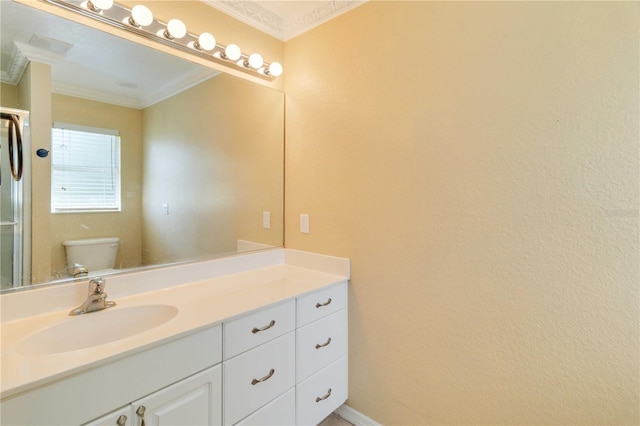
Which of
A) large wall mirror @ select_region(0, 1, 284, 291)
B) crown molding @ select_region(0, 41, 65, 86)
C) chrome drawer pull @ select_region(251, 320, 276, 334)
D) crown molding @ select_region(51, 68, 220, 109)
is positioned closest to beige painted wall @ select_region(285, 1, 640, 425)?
large wall mirror @ select_region(0, 1, 284, 291)

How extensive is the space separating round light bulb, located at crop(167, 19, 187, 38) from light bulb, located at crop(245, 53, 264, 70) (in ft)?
1.26

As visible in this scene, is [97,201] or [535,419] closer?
[535,419]

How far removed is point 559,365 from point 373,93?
1.40 metres

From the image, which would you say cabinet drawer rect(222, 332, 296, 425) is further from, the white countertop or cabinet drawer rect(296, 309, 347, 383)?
the white countertop

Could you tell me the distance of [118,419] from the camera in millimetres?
857

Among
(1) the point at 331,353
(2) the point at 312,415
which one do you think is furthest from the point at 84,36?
(2) the point at 312,415

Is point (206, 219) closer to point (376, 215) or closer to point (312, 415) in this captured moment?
point (376, 215)

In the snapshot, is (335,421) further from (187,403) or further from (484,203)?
(484,203)

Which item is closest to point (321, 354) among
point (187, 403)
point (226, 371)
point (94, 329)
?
point (226, 371)

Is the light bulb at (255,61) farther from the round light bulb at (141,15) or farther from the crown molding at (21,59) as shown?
the crown molding at (21,59)

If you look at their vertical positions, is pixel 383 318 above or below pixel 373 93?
below

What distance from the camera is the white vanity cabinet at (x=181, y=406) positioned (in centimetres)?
88

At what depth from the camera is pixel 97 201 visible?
4.17ft

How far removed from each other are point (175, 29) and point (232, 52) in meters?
0.31
